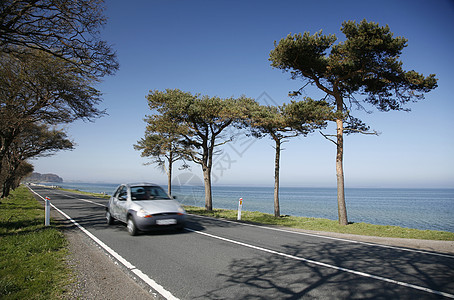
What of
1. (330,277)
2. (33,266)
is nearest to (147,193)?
(33,266)

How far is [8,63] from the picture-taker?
11.1m

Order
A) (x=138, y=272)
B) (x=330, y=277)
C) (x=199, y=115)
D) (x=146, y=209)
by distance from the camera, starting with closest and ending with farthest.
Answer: (x=330, y=277), (x=138, y=272), (x=146, y=209), (x=199, y=115)

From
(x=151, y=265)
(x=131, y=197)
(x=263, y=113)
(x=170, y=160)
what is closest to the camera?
(x=151, y=265)

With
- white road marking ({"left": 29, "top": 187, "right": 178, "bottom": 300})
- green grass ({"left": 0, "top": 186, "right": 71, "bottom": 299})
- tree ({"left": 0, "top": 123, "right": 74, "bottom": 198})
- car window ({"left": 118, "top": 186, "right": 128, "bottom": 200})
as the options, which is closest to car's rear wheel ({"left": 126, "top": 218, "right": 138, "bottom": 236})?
white road marking ({"left": 29, "top": 187, "right": 178, "bottom": 300})

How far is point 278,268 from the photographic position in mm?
5289

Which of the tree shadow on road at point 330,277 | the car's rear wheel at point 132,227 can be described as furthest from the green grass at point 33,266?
the tree shadow on road at point 330,277

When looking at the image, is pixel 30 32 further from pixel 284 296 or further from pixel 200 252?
pixel 284 296

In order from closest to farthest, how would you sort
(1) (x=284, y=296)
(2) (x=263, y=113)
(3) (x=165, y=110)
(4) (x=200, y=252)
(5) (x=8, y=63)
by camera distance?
(1) (x=284, y=296), (4) (x=200, y=252), (5) (x=8, y=63), (2) (x=263, y=113), (3) (x=165, y=110)

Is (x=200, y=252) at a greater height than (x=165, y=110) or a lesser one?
lesser

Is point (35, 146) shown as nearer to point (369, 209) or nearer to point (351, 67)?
point (351, 67)

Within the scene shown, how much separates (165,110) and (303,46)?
10.9 m

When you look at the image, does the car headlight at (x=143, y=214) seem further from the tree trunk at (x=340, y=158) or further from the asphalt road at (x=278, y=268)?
the tree trunk at (x=340, y=158)

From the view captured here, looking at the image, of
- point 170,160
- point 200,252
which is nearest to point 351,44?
point 200,252

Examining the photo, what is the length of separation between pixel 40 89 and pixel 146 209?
8773 millimetres
